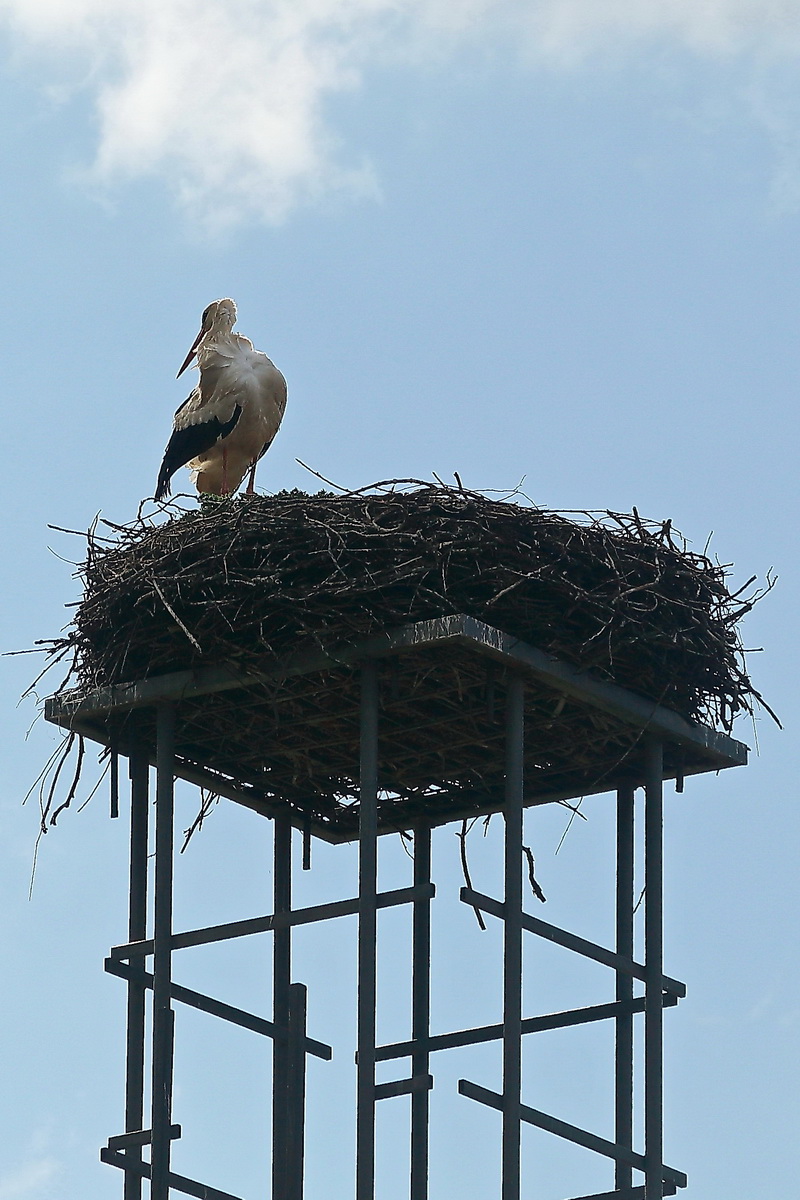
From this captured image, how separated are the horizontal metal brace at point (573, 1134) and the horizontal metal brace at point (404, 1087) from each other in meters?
0.37

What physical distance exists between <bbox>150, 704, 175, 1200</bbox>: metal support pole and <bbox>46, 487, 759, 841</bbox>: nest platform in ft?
0.90

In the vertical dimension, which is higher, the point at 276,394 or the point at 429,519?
the point at 276,394

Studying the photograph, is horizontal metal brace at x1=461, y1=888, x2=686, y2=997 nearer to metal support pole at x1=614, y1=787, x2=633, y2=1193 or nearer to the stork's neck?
metal support pole at x1=614, y1=787, x2=633, y2=1193

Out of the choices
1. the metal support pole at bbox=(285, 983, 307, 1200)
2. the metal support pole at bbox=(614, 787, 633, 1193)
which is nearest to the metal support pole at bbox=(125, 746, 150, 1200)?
the metal support pole at bbox=(285, 983, 307, 1200)

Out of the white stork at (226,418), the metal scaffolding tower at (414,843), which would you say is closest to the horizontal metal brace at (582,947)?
the metal scaffolding tower at (414,843)

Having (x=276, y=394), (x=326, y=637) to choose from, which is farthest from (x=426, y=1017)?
(x=276, y=394)

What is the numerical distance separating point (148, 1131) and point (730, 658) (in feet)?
12.5

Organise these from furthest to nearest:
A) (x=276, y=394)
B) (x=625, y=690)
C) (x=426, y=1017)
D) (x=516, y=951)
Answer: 1. (x=276, y=394)
2. (x=426, y=1017)
3. (x=625, y=690)
4. (x=516, y=951)

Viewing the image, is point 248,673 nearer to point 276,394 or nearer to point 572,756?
point 572,756

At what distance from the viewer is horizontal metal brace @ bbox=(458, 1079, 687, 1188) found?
13.8 metres

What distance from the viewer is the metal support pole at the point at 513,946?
527 inches

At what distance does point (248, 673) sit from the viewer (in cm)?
1440

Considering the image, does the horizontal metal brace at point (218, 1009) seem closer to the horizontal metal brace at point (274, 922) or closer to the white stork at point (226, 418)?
A: the horizontal metal brace at point (274, 922)

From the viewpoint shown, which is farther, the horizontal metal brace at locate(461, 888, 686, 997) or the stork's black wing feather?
the stork's black wing feather
